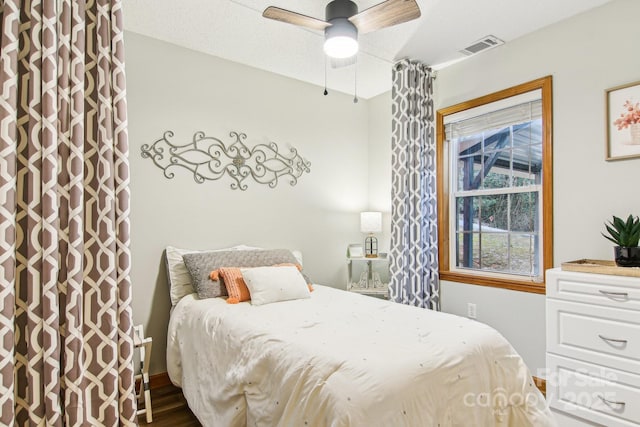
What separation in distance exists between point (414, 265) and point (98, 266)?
2463 millimetres

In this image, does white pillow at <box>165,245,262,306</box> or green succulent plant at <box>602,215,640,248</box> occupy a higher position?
green succulent plant at <box>602,215,640,248</box>

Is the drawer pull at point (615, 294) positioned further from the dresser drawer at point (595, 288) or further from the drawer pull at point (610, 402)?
the drawer pull at point (610, 402)

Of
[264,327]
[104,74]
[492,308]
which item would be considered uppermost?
[104,74]

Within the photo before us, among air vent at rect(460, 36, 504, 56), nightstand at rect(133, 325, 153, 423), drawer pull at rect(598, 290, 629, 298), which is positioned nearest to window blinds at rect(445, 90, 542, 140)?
air vent at rect(460, 36, 504, 56)

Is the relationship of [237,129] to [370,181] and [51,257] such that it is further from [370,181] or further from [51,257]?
[51,257]

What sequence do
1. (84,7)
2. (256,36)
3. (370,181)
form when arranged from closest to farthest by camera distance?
(84,7) < (256,36) < (370,181)

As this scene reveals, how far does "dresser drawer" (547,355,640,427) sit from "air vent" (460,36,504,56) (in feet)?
7.65

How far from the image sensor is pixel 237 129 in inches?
124

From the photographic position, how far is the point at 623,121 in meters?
2.27

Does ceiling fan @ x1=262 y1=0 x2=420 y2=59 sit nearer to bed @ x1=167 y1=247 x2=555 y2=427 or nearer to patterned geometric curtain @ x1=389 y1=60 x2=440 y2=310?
patterned geometric curtain @ x1=389 y1=60 x2=440 y2=310

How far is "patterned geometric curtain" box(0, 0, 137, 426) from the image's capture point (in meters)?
1.47

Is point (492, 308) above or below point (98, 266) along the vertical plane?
below

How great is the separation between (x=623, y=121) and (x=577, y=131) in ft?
0.83

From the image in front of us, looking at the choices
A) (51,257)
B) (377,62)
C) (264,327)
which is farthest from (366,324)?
(377,62)
